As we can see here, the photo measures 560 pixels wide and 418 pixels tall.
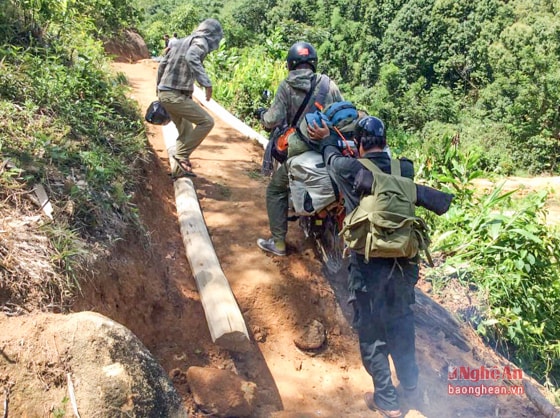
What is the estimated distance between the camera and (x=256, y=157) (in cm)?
775

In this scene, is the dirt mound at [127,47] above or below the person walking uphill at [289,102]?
below

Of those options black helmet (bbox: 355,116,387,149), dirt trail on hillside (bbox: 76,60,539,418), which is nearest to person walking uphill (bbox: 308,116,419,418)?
black helmet (bbox: 355,116,387,149)

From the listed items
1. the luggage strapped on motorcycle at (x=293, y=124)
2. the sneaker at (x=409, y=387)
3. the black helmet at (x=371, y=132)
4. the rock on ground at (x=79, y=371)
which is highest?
the black helmet at (x=371, y=132)

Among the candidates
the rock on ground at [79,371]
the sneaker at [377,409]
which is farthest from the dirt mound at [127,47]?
the rock on ground at [79,371]

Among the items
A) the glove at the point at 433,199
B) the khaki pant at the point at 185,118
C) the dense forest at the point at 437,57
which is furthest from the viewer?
the dense forest at the point at 437,57

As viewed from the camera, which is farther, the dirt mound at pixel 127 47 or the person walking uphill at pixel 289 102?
the dirt mound at pixel 127 47

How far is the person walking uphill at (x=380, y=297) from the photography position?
3.51 meters

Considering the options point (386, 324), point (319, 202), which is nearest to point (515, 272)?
point (386, 324)

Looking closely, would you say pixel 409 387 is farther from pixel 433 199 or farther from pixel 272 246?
pixel 272 246

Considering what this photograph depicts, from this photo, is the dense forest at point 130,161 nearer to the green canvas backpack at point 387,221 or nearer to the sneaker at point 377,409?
the green canvas backpack at point 387,221

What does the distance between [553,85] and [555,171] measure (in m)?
3.27

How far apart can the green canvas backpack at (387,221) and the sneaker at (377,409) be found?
1.16 metres

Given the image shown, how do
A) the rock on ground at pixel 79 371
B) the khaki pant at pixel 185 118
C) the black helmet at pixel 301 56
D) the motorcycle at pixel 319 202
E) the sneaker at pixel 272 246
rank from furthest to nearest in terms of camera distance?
1. the khaki pant at pixel 185 118
2. the sneaker at pixel 272 246
3. the black helmet at pixel 301 56
4. the motorcycle at pixel 319 202
5. the rock on ground at pixel 79 371

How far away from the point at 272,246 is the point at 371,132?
1783mm
